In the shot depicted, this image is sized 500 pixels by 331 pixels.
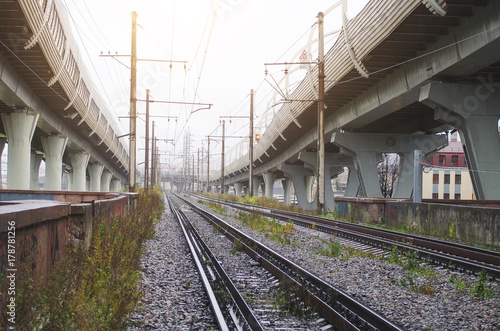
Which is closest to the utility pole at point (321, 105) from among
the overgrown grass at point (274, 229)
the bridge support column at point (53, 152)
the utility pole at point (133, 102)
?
the overgrown grass at point (274, 229)

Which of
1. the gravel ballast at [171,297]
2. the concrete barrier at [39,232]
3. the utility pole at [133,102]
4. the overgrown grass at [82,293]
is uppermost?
the utility pole at [133,102]

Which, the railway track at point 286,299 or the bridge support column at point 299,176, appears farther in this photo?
the bridge support column at point 299,176

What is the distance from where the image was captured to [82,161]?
135ft

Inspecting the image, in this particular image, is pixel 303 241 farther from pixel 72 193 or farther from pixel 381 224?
pixel 72 193

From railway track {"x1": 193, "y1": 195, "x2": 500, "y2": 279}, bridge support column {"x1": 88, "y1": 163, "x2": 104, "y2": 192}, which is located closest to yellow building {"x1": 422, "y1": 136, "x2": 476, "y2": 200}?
bridge support column {"x1": 88, "y1": 163, "x2": 104, "y2": 192}

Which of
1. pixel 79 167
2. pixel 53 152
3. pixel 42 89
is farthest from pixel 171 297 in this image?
pixel 79 167

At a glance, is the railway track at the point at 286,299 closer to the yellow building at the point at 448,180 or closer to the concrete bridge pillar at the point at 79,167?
the concrete bridge pillar at the point at 79,167

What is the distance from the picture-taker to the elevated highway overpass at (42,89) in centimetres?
1506

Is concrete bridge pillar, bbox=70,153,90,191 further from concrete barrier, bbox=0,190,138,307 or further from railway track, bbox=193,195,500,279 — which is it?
concrete barrier, bbox=0,190,138,307

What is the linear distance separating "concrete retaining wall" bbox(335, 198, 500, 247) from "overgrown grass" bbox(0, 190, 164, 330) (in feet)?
30.0

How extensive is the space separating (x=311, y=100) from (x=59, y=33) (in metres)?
12.9

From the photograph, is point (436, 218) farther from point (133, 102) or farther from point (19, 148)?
point (19, 148)

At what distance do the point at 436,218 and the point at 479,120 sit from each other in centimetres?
571

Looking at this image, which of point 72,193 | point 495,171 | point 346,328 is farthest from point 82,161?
point 346,328
